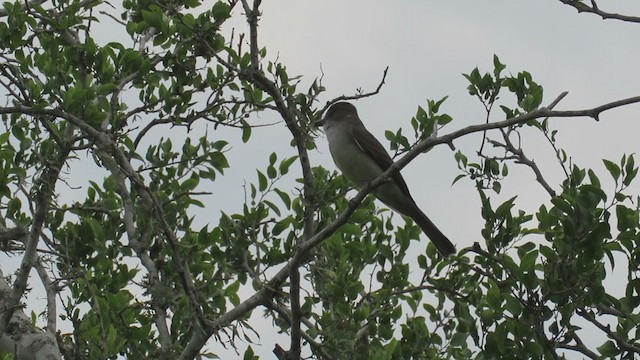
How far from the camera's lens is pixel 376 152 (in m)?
9.72

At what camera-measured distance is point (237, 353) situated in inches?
252

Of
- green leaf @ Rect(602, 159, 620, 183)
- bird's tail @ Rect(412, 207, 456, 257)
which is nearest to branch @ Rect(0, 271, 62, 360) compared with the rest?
bird's tail @ Rect(412, 207, 456, 257)

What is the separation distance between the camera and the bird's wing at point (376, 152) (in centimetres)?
951

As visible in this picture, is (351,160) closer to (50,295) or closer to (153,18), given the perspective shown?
(153,18)

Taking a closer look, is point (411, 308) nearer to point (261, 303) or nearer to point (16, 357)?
point (261, 303)

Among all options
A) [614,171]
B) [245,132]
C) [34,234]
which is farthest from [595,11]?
[34,234]

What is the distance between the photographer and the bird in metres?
9.27

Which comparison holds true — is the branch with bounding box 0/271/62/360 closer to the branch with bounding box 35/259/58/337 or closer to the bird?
the branch with bounding box 35/259/58/337

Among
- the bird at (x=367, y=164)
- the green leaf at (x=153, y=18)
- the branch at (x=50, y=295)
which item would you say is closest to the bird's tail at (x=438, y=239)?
the bird at (x=367, y=164)

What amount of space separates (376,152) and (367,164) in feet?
0.90

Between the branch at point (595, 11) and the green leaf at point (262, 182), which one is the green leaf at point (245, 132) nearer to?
the green leaf at point (262, 182)

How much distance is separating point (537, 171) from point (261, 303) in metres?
2.13

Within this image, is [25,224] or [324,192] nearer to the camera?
[324,192]

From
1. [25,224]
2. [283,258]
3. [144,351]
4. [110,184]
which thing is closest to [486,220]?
[283,258]
